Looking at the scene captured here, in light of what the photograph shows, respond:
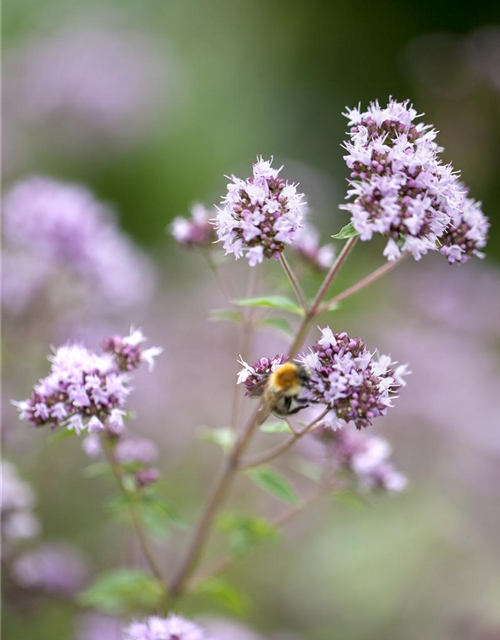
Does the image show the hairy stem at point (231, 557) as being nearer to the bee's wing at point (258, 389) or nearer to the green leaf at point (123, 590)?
the green leaf at point (123, 590)

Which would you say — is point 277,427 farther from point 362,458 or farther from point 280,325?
point 362,458

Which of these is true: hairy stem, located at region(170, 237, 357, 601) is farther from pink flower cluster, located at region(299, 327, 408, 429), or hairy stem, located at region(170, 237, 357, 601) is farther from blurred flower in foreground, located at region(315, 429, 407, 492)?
blurred flower in foreground, located at region(315, 429, 407, 492)

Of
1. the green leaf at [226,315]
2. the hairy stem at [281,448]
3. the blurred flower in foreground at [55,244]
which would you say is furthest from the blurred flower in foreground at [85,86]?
the hairy stem at [281,448]

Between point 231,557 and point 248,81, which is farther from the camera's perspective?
point 248,81

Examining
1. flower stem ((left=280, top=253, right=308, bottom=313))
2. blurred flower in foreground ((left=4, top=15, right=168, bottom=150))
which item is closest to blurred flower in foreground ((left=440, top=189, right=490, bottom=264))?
flower stem ((left=280, top=253, right=308, bottom=313))

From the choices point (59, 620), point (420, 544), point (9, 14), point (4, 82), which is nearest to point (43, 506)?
point (59, 620)

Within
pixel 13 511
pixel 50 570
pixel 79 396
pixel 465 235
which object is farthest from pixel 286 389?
pixel 50 570

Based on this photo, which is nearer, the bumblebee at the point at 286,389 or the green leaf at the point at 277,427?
the bumblebee at the point at 286,389
